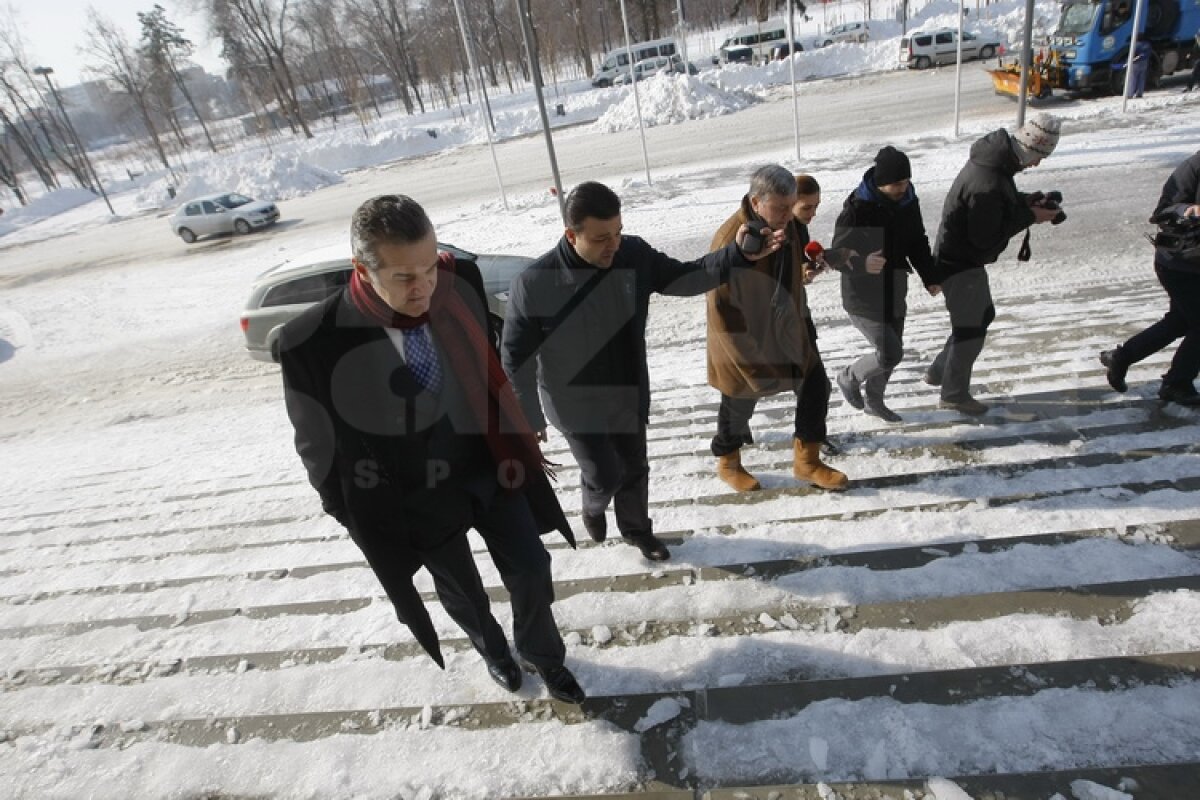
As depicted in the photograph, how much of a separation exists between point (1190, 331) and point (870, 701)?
316 centimetres

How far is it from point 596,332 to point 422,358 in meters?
0.86

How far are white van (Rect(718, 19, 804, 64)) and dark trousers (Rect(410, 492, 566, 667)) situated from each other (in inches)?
1478

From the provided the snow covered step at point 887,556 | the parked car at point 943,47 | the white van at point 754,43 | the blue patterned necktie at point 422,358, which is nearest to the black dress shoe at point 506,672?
the snow covered step at point 887,556

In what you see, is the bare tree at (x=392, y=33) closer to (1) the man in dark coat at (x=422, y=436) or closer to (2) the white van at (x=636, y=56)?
(2) the white van at (x=636, y=56)

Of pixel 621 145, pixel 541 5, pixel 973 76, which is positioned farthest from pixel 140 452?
pixel 541 5

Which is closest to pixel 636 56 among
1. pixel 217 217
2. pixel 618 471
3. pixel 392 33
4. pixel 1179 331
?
pixel 392 33

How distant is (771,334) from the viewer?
326 cm

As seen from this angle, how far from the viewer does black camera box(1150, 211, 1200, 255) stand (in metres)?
3.44

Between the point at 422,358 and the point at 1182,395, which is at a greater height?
the point at 422,358

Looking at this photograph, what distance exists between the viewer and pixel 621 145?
21.9m

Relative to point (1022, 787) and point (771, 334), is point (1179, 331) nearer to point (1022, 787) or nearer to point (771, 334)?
point (771, 334)

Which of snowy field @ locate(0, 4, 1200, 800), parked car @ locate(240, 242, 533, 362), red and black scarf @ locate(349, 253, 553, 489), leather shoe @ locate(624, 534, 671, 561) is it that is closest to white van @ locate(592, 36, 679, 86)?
parked car @ locate(240, 242, 533, 362)

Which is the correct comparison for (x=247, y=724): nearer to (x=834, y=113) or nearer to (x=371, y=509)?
(x=371, y=509)

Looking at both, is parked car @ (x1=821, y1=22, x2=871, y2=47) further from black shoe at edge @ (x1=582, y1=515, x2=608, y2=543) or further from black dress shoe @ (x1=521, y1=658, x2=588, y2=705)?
black dress shoe @ (x1=521, y1=658, x2=588, y2=705)
